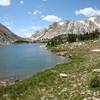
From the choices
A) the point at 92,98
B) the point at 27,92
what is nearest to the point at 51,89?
the point at 27,92

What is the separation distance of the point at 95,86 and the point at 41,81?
444 inches

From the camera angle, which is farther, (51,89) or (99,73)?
(99,73)

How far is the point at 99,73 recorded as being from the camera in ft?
132

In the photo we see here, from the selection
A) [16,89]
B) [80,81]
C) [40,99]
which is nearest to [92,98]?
[40,99]

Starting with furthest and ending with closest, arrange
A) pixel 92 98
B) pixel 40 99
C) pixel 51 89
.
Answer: pixel 51 89 → pixel 40 99 → pixel 92 98

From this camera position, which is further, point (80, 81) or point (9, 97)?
point (80, 81)

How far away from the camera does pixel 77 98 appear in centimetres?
2880

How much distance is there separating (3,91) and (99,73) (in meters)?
14.2

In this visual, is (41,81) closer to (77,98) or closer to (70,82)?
(70,82)

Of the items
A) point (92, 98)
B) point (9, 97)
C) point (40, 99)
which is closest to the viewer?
point (92, 98)

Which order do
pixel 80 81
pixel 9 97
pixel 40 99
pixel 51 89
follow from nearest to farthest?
pixel 40 99
pixel 9 97
pixel 51 89
pixel 80 81

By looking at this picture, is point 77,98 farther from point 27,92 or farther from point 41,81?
point 41,81

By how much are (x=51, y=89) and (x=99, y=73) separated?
9.19 meters

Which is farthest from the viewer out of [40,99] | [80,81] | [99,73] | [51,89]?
[99,73]
